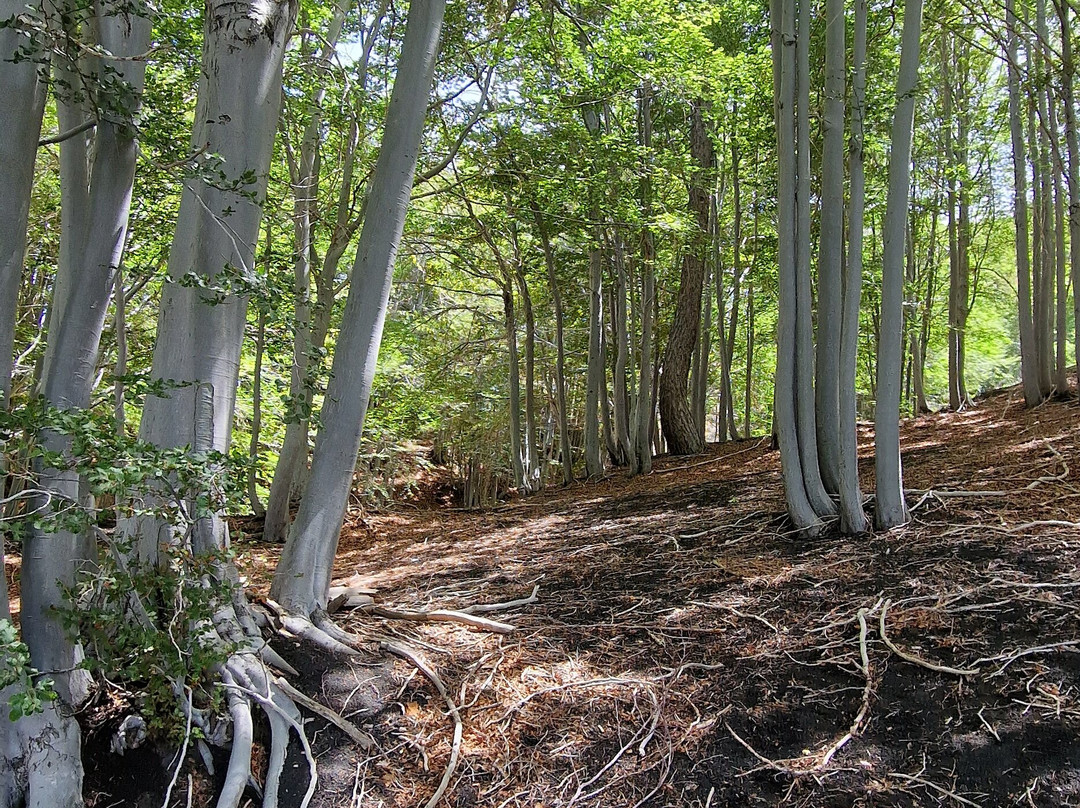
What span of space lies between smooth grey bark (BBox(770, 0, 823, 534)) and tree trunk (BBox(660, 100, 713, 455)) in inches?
227

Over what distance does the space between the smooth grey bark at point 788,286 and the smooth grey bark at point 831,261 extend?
0.18m

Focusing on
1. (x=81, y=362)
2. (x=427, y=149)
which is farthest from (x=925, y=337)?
(x=81, y=362)

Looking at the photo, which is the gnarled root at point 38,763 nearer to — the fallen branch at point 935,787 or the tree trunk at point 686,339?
the fallen branch at point 935,787

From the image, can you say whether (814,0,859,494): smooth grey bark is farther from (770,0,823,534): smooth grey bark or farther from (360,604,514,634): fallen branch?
(360,604,514,634): fallen branch

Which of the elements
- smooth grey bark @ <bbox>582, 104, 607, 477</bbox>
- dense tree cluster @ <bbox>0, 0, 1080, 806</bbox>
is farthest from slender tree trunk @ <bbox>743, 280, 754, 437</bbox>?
smooth grey bark @ <bbox>582, 104, 607, 477</bbox>

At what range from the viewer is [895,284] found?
13.5 feet

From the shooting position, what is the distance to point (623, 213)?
332 inches

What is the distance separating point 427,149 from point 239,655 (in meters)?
7.48

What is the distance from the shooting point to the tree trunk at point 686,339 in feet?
34.4

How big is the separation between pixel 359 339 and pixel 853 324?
2.95 metres

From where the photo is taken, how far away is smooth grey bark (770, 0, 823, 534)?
14.5 ft

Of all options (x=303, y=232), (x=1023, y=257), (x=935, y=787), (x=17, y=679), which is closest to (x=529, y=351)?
(x=303, y=232)

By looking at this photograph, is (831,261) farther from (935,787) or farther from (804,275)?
(935,787)

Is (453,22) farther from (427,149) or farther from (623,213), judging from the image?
(623,213)
